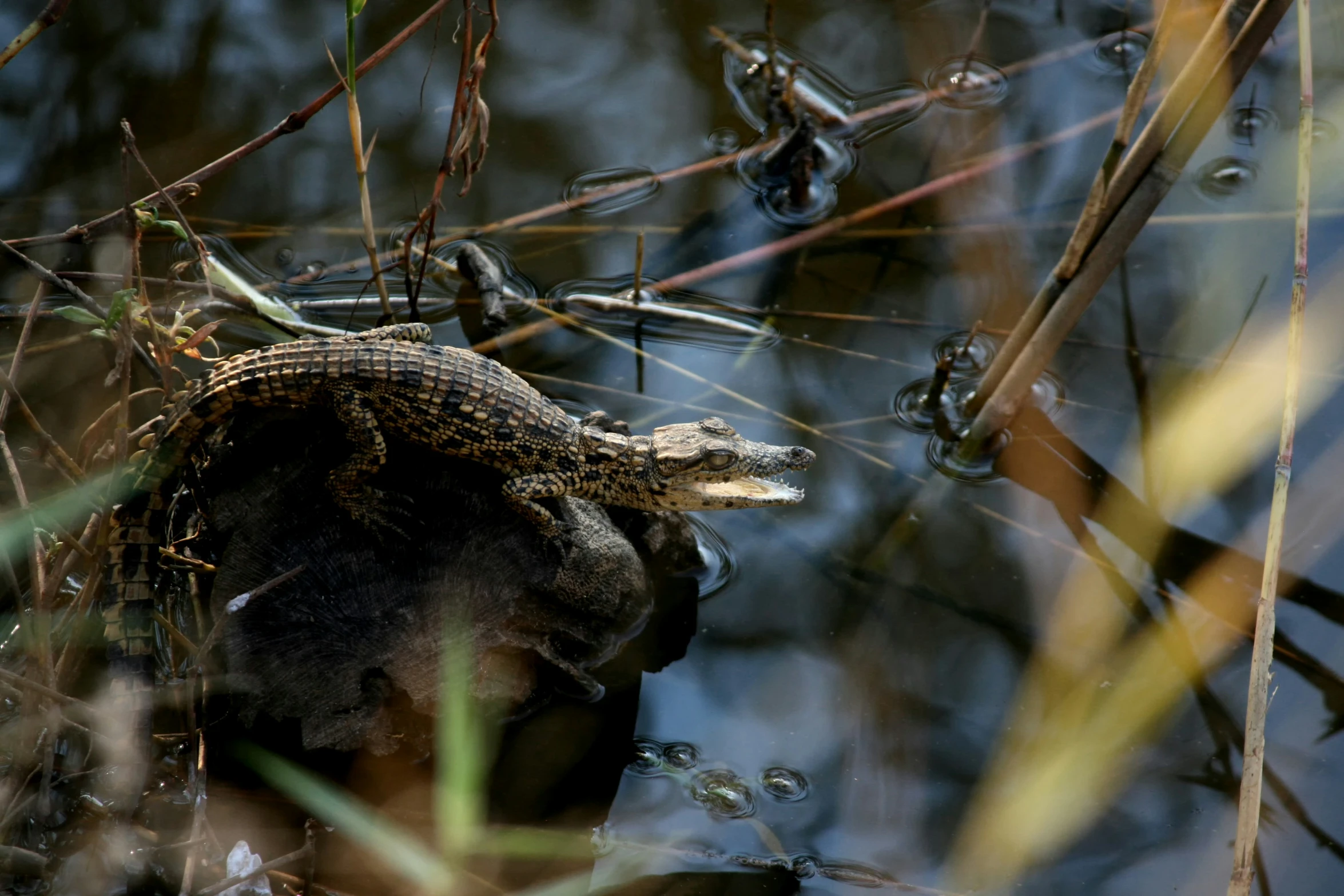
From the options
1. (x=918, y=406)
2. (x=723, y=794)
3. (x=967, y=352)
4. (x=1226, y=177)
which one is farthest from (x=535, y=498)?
(x=1226, y=177)

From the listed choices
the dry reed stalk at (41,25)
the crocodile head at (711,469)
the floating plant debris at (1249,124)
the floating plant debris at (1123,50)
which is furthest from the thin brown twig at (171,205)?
the floating plant debris at (1249,124)

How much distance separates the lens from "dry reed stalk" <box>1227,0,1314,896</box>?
2.71m

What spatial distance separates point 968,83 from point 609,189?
2.17 m

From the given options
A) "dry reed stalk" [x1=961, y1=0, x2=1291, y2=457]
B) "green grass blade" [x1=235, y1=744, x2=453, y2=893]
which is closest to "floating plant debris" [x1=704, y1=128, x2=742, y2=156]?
"dry reed stalk" [x1=961, y1=0, x2=1291, y2=457]

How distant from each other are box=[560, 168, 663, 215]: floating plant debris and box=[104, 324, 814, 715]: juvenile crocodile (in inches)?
69.8

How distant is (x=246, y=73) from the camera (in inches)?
229

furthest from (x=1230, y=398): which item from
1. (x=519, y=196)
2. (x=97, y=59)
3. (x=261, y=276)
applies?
(x=97, y=59)

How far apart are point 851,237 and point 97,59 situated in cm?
415

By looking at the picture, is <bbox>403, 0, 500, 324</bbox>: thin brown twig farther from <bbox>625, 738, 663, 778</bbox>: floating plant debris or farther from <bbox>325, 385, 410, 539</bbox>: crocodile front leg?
<bbox>625, 738, 663, 778</bbox>: floating plant debris

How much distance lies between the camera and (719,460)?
3.79 metres

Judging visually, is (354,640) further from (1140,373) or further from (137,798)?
(1140,373)

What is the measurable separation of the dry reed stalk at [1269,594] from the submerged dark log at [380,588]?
1.98 meters

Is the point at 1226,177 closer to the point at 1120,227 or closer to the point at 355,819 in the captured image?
the point at 1120,227

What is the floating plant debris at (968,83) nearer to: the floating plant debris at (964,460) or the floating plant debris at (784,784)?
the floating plant debris at (964,460)
